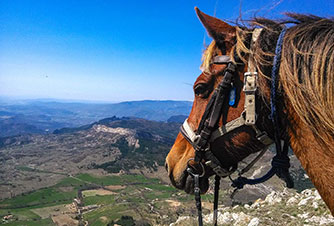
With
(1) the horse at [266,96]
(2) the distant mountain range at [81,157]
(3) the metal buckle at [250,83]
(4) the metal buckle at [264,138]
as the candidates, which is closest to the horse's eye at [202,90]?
(1) the horse at [266,96]

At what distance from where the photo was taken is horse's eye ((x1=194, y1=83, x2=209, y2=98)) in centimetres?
202

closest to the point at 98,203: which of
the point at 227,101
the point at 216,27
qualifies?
the point at 227,101

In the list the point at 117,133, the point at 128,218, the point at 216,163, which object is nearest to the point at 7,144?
the point at 117,133

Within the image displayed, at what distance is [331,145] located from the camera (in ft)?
4.81

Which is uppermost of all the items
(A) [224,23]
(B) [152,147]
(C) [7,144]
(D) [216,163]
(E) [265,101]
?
(A) [224,23]

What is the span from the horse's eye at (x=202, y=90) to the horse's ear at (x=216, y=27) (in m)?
0.45

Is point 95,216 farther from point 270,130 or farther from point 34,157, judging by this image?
point 34,157

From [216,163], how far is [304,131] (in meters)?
0.80

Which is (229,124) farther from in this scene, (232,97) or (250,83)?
(250,83)

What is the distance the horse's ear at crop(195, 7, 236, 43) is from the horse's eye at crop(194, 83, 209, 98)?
1.46 ft

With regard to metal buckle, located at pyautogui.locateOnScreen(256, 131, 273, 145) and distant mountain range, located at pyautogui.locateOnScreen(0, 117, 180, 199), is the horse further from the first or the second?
distant mountain range, located at pyautogui.locateOnScreen(0, 117, 180, 199)

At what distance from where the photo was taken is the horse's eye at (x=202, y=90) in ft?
6.63

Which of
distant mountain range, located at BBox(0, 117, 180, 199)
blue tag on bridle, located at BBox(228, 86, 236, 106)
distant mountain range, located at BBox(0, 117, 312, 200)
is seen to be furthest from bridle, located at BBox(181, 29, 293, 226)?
distant mountain range, located at BBox(0, 117, 180, 199)

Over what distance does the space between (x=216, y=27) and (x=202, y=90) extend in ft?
1.86
